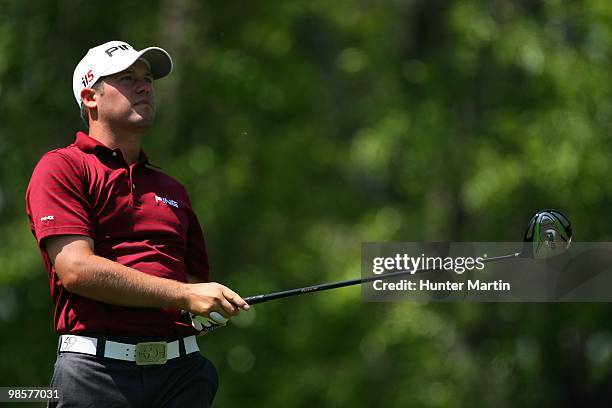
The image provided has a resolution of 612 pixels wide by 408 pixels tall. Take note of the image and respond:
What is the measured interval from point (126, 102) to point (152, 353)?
1.02 metres

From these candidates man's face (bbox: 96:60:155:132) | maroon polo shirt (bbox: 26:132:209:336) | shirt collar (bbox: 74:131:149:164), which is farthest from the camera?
man's face (bbox: 96:60:155:132)

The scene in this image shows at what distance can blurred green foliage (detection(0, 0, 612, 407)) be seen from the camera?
13.7 metres

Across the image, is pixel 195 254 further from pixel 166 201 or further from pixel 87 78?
pixel 87 78

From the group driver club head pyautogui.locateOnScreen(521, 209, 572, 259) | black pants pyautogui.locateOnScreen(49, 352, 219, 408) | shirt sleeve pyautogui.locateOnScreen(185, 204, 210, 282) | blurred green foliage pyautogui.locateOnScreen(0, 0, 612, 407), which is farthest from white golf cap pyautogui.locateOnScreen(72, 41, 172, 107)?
blurred green foliage pyautogui.locateOnScreen(0, 0, 612, 407)

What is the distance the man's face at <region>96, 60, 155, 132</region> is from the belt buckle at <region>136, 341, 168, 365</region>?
2.92 ft

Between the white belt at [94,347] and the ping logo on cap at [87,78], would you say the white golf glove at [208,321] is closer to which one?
the white belt at [94,347]

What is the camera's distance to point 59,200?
16.8 ft

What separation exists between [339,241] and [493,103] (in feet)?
11.2

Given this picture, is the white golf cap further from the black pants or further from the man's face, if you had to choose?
the black pants

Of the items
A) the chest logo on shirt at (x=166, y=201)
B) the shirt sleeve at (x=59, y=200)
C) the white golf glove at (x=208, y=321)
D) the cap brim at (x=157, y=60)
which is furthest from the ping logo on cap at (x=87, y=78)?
the white golf glove at (x=208, y=321)

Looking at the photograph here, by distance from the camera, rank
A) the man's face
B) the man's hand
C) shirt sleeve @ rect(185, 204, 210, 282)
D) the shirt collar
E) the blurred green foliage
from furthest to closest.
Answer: the blurred green foliage < shirt sleeve @ rect(185, 204, 210, 282) < the man's face < the shirt collar < the man's hand

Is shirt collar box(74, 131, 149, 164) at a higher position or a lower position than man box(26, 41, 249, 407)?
higher

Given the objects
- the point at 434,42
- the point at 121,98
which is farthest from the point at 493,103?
the point at 121,98

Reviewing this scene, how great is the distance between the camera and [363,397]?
16.9 metres
